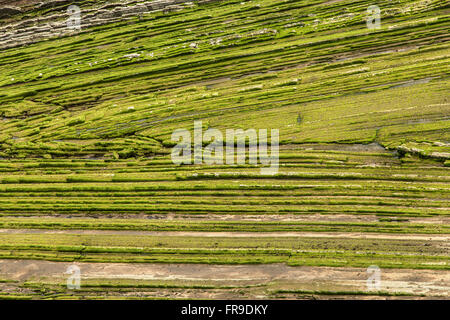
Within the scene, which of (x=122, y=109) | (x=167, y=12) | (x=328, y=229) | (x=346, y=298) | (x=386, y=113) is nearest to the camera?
(x=346, y=298)

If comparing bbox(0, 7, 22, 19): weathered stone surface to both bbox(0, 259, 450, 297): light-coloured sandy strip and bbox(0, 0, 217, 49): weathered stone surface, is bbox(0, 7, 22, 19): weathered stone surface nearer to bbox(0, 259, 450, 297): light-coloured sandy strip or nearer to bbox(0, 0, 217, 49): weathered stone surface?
bbox(0, 0, 217, 49): weathered stone surface

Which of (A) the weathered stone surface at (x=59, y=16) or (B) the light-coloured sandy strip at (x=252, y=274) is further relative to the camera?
(A) the weathered stone surface at (x=59, y=16)

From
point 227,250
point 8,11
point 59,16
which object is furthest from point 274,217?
point 8,11

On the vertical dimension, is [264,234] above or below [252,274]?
above

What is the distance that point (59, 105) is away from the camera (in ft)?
34.9

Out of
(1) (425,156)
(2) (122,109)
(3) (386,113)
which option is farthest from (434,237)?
(2) (122,109)

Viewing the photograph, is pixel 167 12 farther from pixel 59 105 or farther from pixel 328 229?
pixel 328 229

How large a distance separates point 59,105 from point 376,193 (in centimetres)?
895

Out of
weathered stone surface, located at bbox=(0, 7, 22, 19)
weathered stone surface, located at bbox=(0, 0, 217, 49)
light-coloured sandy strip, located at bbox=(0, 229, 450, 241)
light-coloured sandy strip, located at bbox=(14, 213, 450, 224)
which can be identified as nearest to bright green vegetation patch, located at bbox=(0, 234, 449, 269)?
light-coloured sandy strip, located at bbox=(0, 229, 450, 241)

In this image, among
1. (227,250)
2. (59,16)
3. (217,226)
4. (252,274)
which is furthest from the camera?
(59,16)

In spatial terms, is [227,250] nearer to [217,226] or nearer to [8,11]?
[217,226]

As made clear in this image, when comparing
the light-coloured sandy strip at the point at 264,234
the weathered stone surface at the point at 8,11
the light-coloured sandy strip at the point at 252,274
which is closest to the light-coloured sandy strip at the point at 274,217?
the light-coloured sandy strip at the point at 264,234

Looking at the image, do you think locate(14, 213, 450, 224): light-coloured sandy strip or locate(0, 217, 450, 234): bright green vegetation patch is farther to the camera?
locate(14, 213, 450, 224): light-coloured sandy strip

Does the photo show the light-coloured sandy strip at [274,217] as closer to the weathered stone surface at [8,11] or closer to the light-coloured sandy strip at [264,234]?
the light-coloured sandy strip at [264,234]
